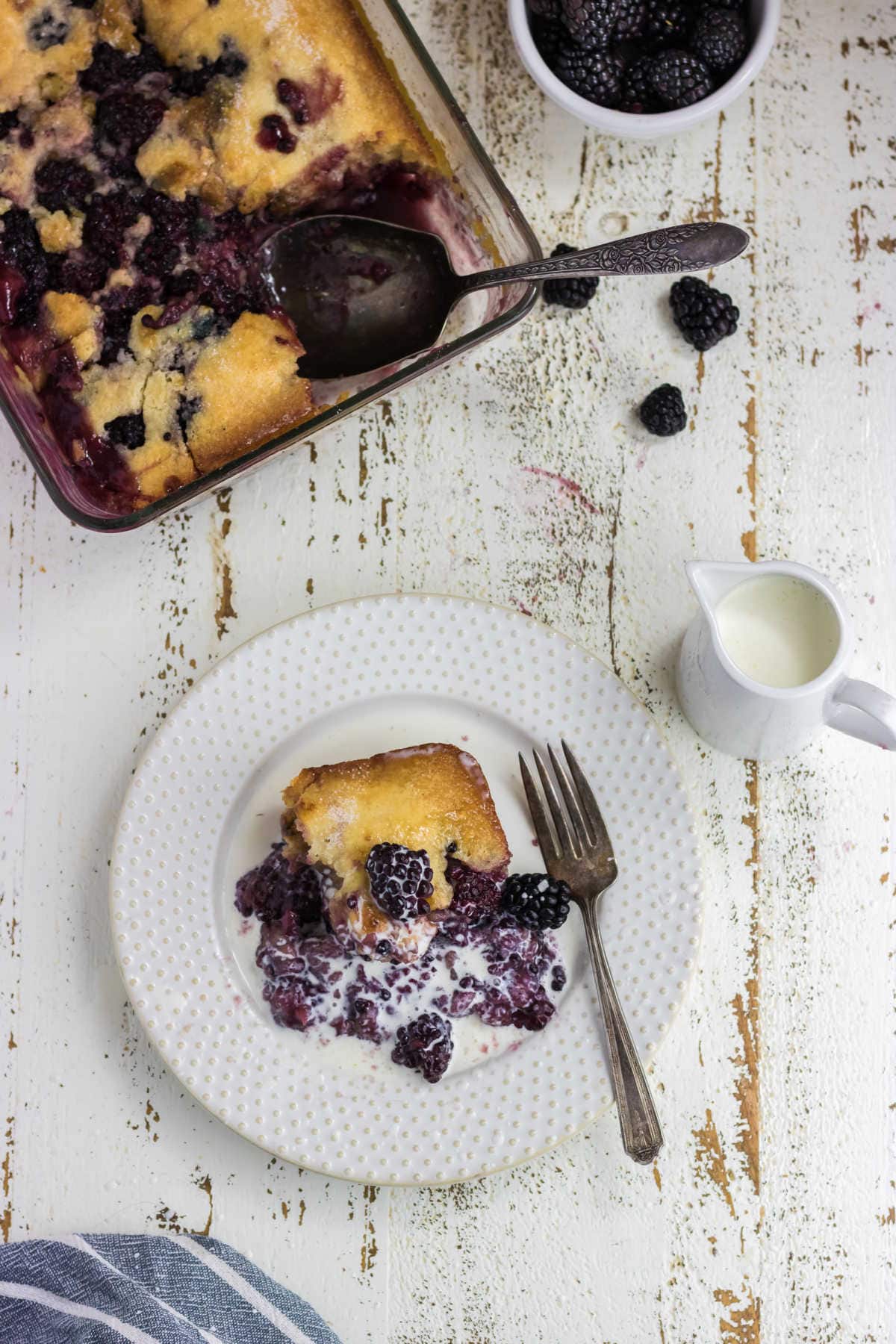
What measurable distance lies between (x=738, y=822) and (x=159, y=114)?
4.63ft

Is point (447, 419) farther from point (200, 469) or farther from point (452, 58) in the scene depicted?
point (452, 58)

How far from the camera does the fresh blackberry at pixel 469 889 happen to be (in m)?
1.83

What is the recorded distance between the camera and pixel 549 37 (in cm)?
191

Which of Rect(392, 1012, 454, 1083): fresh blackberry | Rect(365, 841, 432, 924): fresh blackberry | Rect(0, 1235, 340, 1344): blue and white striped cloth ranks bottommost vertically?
Rect(0, 1235, 340, 1344): blue and white striped cloth

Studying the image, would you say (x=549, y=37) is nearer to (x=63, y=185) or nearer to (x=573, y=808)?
(x=63, y=185)

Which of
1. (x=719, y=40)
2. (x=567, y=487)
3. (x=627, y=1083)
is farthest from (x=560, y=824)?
(x=719, y=40)

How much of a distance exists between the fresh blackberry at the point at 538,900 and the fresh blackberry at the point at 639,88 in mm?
1210

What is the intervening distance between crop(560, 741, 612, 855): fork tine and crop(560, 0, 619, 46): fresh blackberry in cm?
108

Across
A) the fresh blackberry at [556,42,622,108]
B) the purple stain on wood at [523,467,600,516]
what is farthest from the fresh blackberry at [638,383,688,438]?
the fresh blackberry at [556,42,622,108]

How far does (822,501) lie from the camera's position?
80.1 inches

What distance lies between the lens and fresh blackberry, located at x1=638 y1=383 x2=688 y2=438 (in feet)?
6.49

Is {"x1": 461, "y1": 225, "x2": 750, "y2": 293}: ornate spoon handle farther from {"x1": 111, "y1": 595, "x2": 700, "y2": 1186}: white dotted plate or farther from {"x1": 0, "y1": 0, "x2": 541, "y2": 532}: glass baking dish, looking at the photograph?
{"x1": 111, "y1": 595, "x2": 700, "y2": 1186}: white dotted plate

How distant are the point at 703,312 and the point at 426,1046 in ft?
4.04

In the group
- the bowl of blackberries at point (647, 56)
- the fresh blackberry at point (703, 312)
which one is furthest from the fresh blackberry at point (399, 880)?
the bowl of blackberries at point (647, 56)
